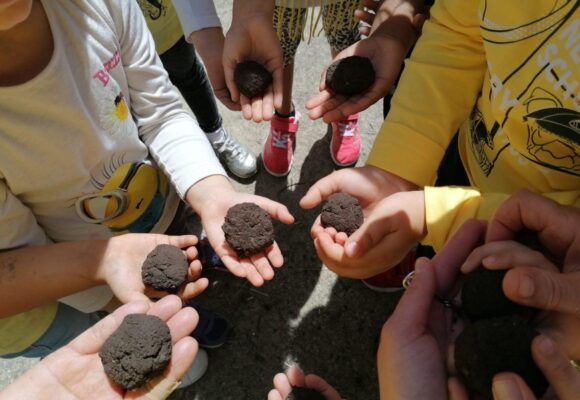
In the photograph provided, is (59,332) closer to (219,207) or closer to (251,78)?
(219,207)

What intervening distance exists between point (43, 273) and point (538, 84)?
1770 millimetres

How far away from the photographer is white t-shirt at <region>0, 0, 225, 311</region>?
56.1 inches

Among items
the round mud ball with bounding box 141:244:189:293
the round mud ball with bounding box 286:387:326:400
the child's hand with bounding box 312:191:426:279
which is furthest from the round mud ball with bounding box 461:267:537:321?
the round mud ball with bounding box 141:244:189:293

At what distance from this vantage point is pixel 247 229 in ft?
5.78

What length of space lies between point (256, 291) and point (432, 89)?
1544 millimetres

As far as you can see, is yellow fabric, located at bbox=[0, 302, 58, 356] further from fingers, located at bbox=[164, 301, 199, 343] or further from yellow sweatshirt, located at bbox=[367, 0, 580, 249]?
yellow sweatshirt, located at bbox=[367, 0, 580, 249]

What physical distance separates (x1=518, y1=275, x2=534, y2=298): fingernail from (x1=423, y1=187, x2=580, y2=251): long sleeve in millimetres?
533

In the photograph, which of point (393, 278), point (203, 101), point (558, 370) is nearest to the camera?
point (558, 370)

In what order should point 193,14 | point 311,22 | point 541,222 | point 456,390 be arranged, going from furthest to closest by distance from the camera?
point 311,22 < point 193,14 < point 541,222 < point 456,390

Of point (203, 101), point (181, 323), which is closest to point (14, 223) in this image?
point (181, 323)

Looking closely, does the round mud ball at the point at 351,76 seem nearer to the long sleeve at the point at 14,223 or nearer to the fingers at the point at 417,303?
the fingers at the point at 417,303

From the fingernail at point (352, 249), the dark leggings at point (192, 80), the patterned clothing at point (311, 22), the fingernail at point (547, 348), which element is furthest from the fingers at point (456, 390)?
the dark leggings at point (192, 80)

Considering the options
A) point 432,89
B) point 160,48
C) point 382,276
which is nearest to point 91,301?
point 160,48

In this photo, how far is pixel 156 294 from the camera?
180 centimetres
